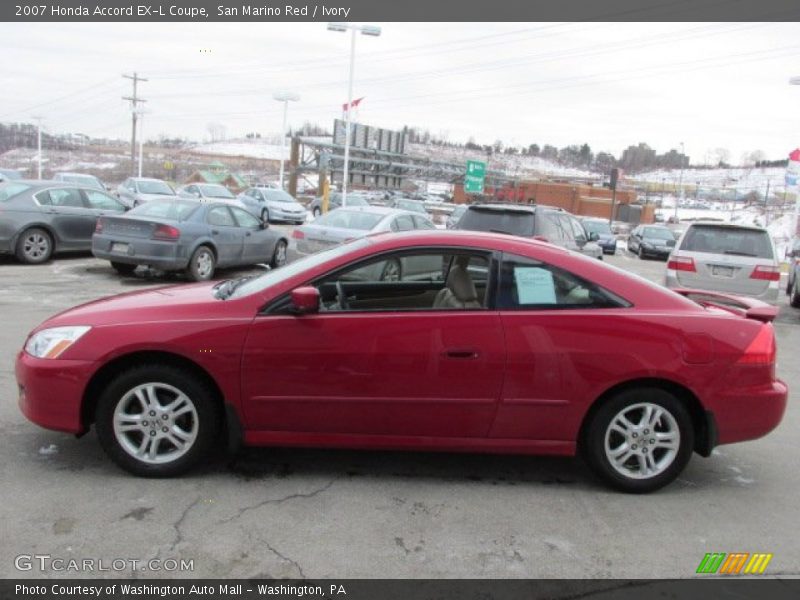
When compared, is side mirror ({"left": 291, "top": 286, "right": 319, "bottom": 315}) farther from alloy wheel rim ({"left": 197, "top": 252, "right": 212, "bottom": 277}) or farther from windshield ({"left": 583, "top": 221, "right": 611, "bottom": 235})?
windshield ({"left": 583, "top": 221, "right": 611, "bottom": 235})

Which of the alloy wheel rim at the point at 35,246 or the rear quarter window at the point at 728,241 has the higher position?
the rear quarter window at the point at 728,241

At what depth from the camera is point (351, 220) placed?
39.2ft

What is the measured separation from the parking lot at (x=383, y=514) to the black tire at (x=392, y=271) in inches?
47.9

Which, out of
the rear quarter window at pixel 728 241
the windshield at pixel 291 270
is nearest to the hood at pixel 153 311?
the windshield at pixel 291 270

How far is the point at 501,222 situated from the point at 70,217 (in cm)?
824

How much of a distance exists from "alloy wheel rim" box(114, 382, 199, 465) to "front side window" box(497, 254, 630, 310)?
194 cm

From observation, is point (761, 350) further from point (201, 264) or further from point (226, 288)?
point (201, 264)

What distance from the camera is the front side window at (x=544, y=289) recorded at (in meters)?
3.95

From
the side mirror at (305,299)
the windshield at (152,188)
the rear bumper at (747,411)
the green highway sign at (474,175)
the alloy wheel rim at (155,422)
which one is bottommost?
the alloy wheel rim at (155,422)

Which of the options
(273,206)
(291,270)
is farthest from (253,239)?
(273,206)

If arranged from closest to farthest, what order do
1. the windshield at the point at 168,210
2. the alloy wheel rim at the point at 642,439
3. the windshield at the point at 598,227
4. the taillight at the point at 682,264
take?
1. the alloy wheel rim at the point at 642,439
2. the taillight at the point at 682,264
3. the windshield at the point at 168,210
4. the windshield at the point at 598,227

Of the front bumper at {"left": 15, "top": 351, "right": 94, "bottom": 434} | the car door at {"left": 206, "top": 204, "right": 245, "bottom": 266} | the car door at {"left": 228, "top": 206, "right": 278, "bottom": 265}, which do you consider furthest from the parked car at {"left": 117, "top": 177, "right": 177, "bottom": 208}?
the front bumper at {"left": 15, "top": 351, "right": 94, "bottom": 434}

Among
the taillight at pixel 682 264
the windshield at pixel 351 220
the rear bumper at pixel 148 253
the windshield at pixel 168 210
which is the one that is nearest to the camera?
the taillight at pixel 682 264

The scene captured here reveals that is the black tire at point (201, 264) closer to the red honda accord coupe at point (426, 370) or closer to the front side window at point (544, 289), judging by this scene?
the red honda accord coupe at point (426, 370)
